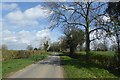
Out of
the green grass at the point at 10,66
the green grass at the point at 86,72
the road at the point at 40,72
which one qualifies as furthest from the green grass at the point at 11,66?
the green grass at the point at 86,72

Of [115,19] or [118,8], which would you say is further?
[115,19]

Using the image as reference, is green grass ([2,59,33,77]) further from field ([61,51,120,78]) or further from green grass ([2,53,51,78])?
field ([61,51,120,78])

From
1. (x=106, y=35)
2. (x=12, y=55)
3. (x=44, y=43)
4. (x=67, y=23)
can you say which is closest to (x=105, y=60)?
(x=106, y=35)

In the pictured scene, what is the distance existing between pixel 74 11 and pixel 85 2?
2.35 metres

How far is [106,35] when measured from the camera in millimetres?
34406

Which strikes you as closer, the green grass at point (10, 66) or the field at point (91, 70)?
the field at point (91, 70)

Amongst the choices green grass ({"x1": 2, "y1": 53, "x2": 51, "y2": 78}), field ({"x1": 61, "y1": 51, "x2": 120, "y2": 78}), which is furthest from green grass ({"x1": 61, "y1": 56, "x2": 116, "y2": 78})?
green grass ({"x1": 2, "y1": 53, "x2": 51, "y2": 78})

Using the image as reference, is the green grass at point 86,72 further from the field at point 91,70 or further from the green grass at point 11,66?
the green grass at point 11,66

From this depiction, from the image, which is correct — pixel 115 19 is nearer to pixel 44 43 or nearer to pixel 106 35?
pixel 106 35

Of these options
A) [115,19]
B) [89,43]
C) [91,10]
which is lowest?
[89,43]

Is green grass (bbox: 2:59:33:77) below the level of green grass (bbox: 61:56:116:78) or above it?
above

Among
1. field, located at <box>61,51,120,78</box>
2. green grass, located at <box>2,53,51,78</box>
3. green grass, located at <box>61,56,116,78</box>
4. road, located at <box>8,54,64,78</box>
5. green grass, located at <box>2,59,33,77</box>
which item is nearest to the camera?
road, located at <box>8,54,64,78</box>

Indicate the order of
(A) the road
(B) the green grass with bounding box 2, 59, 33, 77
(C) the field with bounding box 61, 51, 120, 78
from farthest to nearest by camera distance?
(B) the green grass with bounding box 2, 59, 33, 77 < (C) the field with bounding box 61, 51, 120, 78 < (A) the road

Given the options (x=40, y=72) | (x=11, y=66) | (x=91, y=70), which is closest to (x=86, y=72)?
(x=91, y=70)
